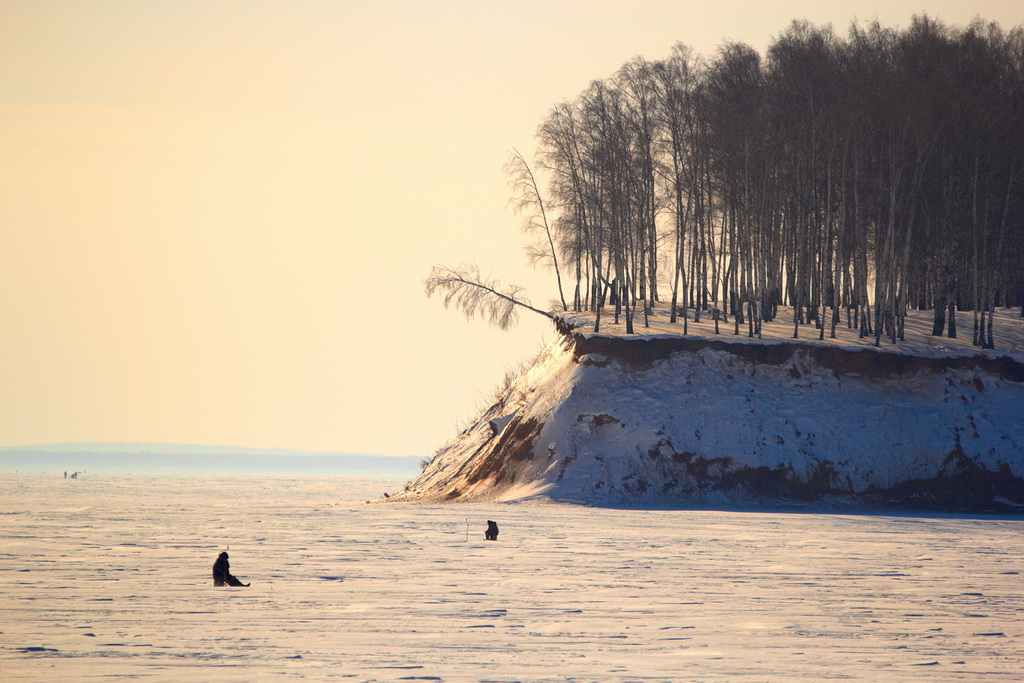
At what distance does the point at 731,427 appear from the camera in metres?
51.9

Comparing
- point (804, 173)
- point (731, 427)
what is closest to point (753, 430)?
point (731, 427)

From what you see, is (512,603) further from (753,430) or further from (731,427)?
(753,430)

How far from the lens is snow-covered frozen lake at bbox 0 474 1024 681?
15.5m

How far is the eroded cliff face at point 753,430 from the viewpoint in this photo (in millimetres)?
49906

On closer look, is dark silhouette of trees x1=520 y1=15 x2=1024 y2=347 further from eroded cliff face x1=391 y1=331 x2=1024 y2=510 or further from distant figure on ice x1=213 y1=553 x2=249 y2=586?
distant figure on ice x1=213 y1=553 x2=249 y2=586

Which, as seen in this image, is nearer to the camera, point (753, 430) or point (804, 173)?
point (753, 430)

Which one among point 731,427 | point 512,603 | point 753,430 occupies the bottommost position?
point 512,603

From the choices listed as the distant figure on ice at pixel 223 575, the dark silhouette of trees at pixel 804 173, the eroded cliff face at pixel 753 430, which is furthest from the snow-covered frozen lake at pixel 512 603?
the dark silhouette of trees at pixel 804 173

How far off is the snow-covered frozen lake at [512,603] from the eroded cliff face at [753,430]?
42.3ft

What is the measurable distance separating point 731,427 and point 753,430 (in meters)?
1.02

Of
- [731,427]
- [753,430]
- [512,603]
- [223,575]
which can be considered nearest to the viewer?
[512,603]

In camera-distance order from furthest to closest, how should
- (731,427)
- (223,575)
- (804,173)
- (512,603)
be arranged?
(804,173) < (731,427) < (223,575) < (512,603)

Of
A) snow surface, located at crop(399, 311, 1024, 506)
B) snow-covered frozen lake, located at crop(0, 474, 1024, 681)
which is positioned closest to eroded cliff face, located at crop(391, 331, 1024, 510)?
snow surface, located at crop(399, 311, 1024, 506)

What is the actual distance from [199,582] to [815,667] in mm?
13279
